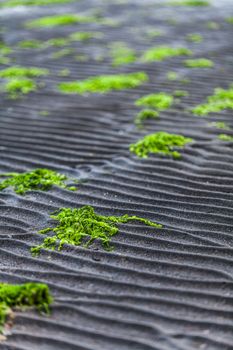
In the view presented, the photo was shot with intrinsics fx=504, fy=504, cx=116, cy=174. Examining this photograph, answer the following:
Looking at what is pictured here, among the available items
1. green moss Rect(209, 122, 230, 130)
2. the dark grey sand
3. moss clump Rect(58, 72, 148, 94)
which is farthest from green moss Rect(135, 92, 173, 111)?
green moss Rect(209, 122, 230, 130)

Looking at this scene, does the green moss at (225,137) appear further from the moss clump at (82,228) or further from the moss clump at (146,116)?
the moss clump at (82,228)

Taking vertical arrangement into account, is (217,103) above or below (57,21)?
below

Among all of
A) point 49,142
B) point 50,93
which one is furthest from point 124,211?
point 50,93

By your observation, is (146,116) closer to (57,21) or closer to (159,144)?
(159,144)

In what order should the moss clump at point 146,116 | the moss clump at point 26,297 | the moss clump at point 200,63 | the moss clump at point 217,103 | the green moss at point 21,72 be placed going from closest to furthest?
1. the moss clump at point 26,297
2. the moss clump at point 146,116
3. the moss clump at point 217,103
4. the green moss at point 21,72
5. the moss clump at point 200,63

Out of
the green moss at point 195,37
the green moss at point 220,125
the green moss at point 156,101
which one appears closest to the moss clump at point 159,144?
the green moss at point 220,125

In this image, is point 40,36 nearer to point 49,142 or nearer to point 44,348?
point 49,142

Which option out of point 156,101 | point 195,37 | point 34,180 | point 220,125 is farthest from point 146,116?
Result: point 195,37
